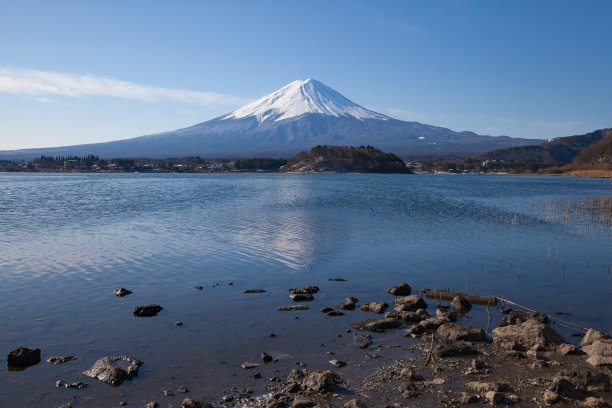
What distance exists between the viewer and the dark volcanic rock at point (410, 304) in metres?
10.2

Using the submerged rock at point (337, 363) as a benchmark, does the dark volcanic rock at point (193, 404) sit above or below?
above

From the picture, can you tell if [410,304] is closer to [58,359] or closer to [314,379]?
[314,379]

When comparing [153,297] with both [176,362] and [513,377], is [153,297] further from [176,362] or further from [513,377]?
[513,377]

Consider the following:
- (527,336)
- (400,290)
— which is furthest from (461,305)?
(527,336)

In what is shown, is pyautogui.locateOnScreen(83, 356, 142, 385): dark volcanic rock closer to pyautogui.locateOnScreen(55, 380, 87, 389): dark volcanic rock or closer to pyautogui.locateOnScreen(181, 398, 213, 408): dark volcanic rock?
pyautogui.locateOnScreen(55, 380, 87, 389): dark volcanic rock

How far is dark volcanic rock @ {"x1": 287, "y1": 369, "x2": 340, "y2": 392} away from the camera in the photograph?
6469 millimetres

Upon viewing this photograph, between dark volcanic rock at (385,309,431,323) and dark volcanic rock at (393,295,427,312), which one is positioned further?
dark volcanic rock at (393,295,427,312)

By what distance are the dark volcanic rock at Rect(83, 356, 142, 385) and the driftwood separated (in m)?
7.04

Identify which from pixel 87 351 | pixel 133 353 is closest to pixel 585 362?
pixel 133 353

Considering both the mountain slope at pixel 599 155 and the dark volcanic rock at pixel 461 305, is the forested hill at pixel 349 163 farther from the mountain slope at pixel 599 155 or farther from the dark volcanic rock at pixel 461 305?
the dark volcanic rock at pixel 461 305

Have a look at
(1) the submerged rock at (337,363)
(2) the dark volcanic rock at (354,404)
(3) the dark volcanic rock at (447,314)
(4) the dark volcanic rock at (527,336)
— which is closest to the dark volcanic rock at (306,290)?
(3) the dark volcanic rock at (447,314)

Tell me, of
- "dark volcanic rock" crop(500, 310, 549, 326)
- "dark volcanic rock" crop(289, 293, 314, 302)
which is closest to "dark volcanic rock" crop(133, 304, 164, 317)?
"dark volcanic rock" crop(289, 293, 314, 302)

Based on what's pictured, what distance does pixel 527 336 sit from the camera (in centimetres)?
834

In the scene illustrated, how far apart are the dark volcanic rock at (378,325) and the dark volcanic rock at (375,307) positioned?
2.41 ft
